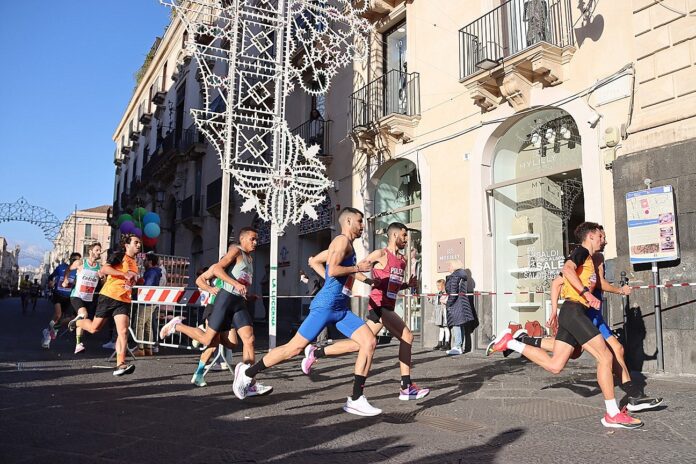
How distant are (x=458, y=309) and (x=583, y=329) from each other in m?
5.78

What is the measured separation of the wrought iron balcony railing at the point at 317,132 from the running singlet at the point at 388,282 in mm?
10367

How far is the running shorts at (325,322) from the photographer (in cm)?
527

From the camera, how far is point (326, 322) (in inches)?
210

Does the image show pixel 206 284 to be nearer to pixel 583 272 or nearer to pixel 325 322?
pixel 325 322

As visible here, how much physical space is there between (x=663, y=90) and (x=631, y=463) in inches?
235

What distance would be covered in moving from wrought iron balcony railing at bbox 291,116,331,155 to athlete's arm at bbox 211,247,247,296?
9.94m

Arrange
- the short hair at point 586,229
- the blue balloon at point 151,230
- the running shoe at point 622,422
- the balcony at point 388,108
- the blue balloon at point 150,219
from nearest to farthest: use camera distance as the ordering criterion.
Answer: the running shoe at point 622,422, the short hair at point 586,229, the balcony at point 388,108, the blue balloon at point 151,230, the blue balloon at point 150,219

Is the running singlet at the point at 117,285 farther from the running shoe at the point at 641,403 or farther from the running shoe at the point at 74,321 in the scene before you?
the running shoe at the point at 641,403

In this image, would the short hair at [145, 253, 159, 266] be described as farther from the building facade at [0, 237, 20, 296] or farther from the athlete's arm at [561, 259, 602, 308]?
the building facade at [0, 237, 20, 296]

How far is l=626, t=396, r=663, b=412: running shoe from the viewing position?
16.6ft

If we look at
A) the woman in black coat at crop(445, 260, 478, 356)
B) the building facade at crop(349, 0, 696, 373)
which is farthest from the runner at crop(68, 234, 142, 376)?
the building facade at crop(349, 0, 696, 373)

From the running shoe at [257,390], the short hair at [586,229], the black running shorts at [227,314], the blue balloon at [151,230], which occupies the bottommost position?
the running shoe at [257,390]

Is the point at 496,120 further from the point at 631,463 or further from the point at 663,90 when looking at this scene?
the point at 631,463

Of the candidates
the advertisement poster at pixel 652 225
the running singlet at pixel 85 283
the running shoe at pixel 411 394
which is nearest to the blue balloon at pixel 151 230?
the running singlet at pixel 85 283
